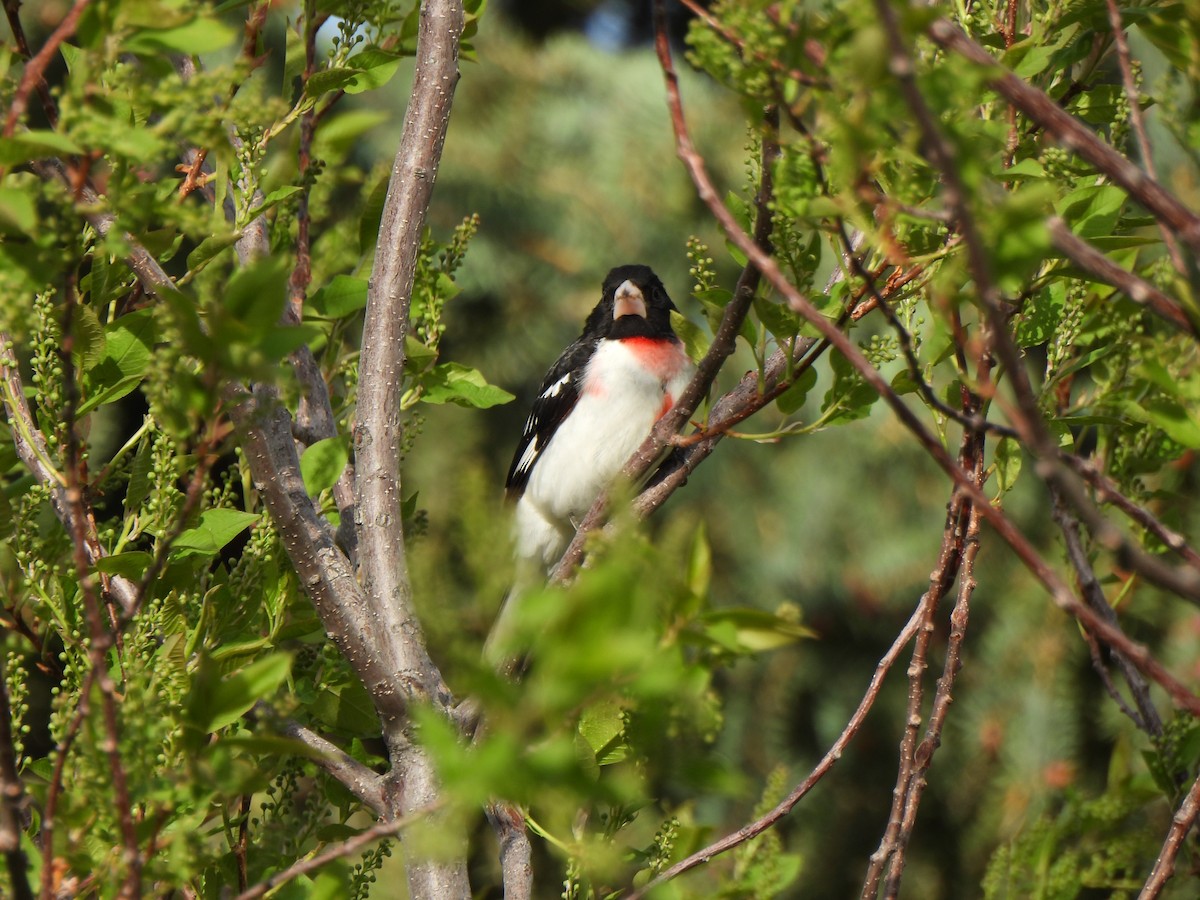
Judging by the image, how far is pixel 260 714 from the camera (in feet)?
4.02

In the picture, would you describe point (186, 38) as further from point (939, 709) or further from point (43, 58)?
point (939, 709)

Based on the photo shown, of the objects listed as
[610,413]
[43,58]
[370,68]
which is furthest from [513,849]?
[610,413]

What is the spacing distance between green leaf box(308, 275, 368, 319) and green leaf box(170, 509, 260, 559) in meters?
0.52

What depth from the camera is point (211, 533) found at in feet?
5.59

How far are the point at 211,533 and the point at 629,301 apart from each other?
2.57 meters

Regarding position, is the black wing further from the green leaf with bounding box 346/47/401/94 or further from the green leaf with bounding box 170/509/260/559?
the green leaf with bounding box 170/509/260/559

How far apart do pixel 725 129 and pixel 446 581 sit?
493cm

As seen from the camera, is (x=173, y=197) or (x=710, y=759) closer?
(x=710, y=759)

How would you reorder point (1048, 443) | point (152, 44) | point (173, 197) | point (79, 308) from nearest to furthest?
point (1048, 443)
point (152, 44)
point (79, 308)
point (173, 197)

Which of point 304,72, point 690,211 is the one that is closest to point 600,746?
point 304,72

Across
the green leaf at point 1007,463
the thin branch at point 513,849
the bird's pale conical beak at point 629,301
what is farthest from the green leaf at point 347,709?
the bird's pale conical beak at point 629,301

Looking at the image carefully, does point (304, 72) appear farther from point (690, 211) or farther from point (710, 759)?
point (690, 211)

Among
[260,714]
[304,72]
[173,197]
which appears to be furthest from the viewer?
[304,72]

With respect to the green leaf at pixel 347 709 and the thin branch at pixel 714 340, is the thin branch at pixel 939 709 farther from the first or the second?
the green leaf at pixel 347 709
